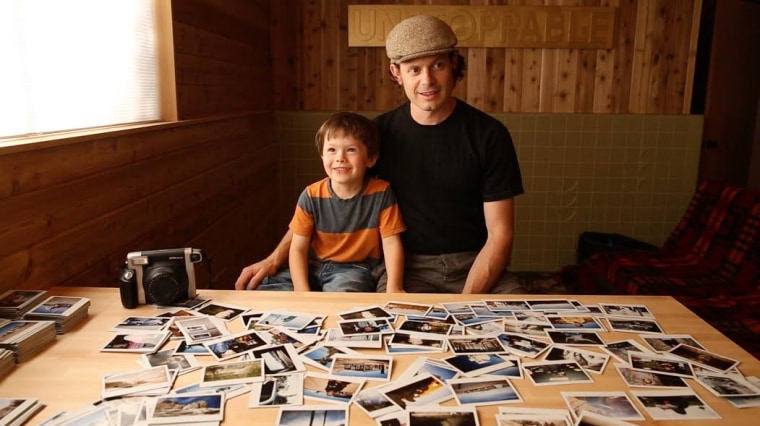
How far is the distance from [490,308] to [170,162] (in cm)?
146

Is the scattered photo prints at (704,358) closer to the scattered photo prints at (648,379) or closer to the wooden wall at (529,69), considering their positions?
the scattered photo prints at (648,379)

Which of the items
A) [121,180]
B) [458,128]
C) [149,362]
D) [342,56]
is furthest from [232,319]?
[342,56]

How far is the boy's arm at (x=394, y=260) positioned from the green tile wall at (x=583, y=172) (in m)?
2.56

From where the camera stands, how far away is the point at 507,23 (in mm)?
4297

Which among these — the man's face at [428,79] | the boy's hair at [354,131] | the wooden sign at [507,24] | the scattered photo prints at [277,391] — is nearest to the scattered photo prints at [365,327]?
the scattered photo prints at [277,391]

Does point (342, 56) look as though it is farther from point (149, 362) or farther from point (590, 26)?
point (149, 362)

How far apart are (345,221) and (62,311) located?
950 millimetres

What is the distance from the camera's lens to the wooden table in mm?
1039

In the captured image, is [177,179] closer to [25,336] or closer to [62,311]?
[62,311]

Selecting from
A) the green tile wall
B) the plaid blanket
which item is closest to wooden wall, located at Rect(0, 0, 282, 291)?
the green tile wall

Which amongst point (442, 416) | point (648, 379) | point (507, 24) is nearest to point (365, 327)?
point (442, 416)

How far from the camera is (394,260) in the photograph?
201cm

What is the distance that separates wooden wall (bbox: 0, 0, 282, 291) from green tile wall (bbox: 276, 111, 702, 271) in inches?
11.3

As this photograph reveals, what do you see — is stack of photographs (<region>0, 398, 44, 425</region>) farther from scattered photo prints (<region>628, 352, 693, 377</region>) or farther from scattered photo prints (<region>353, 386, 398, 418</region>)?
scattered photo prints (<region>628, 352, 693, 377</region>)
